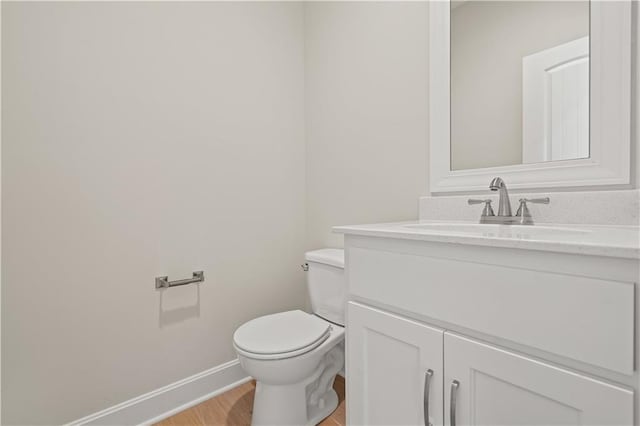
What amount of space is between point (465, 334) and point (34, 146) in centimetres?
150

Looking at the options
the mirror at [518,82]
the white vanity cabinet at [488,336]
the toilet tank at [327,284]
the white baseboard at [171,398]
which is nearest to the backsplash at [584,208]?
the mirror at [518,82]

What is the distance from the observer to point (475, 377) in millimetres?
713

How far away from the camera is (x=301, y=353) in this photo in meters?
1.17

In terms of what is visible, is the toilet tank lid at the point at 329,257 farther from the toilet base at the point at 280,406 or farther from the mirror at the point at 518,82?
the mirror at the point at 518,82

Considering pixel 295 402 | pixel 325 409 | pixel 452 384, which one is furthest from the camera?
pixel 325 409

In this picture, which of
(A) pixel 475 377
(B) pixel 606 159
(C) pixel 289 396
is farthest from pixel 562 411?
(C) pixel 289 396

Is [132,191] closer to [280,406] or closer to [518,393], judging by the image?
[280,406]

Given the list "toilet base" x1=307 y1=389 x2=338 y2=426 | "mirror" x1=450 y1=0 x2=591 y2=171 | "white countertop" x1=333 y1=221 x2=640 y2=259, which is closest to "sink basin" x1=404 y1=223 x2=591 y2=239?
"white countertop" x1=333 y1=221 x2=640 y2=259

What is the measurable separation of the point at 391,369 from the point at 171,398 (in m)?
1.10

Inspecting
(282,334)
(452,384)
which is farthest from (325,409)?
(452,384)

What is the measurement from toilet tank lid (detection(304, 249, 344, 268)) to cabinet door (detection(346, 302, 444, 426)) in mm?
419

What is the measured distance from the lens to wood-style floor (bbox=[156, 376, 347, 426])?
1.36m

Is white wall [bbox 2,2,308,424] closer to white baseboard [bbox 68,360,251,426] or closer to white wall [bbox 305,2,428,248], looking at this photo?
white baseboard [bbox 68,360,251,426]

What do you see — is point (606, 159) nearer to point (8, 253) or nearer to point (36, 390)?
point (8, 253)
